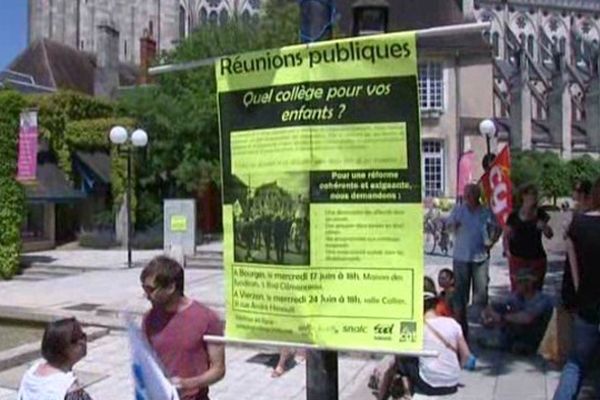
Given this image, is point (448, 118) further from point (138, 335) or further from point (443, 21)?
point (138, 335)

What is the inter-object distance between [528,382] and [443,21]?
111 ft

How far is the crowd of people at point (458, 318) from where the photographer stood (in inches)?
139

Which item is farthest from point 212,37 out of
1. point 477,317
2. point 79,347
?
point 79,347

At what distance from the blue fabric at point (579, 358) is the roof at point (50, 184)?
2388 centimetres

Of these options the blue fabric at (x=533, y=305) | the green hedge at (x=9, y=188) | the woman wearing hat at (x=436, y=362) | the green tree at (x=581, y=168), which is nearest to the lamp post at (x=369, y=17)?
the woman wearing hat at (x=436, y=362)

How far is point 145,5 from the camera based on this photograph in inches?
2267

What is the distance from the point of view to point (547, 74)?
65.6 m

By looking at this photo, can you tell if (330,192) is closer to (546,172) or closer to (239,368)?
(239,368)

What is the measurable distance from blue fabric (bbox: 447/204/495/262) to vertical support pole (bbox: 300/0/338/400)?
5.33 m

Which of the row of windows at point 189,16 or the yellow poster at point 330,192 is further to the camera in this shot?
the row of windows at point 189,16

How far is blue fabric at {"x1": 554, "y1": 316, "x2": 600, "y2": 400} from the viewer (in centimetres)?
534

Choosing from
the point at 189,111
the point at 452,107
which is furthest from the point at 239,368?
the point at 452,107

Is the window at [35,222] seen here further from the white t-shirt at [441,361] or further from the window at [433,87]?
the white t-shirt at [441,361]

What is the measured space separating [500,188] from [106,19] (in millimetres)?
51785
